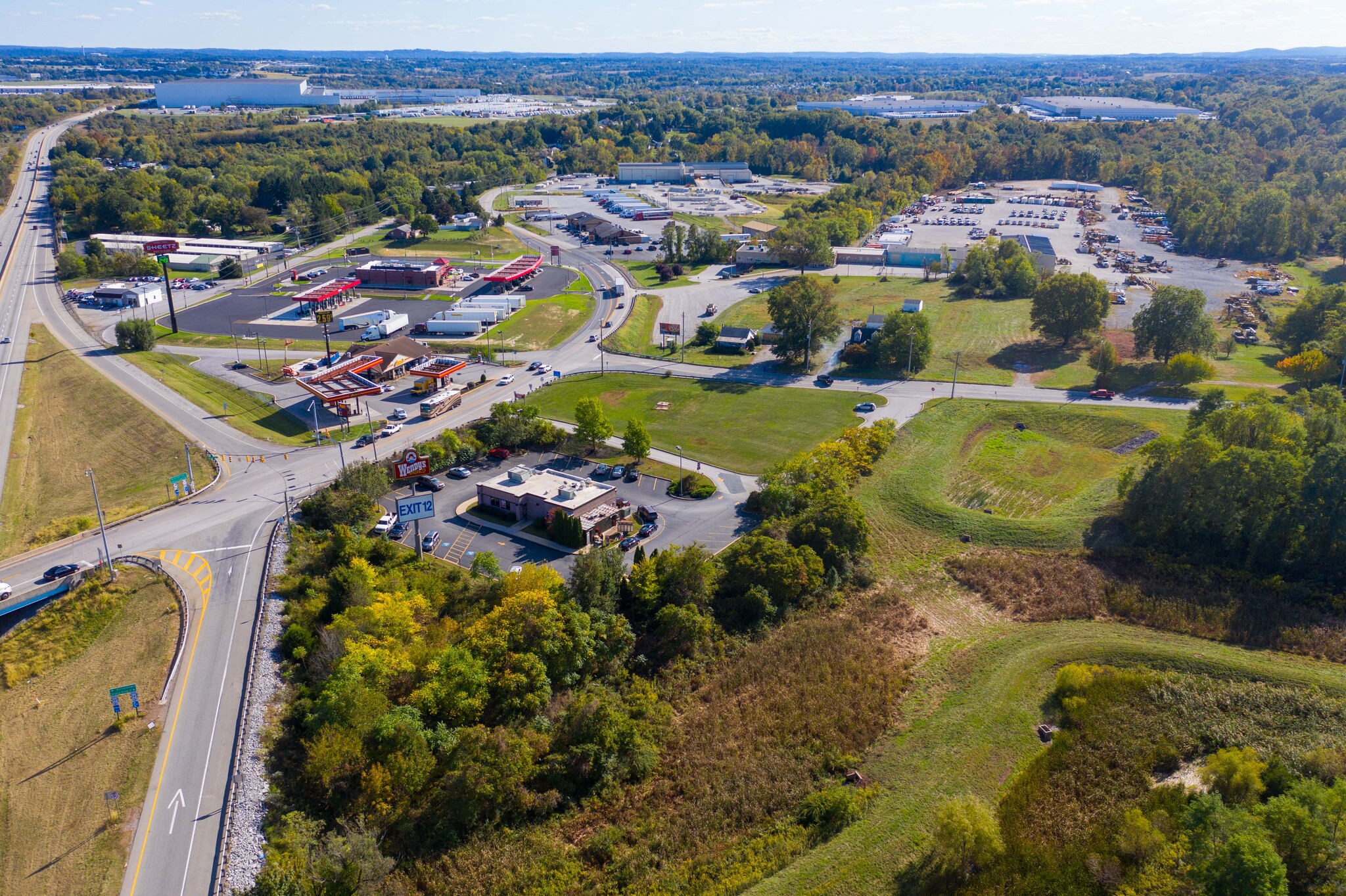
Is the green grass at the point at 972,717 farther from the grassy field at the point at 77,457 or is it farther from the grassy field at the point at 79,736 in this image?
the grassy field at the point at 77,457

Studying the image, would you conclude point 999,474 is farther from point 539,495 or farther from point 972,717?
point 539,495

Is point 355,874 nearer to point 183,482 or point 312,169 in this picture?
point 183,482

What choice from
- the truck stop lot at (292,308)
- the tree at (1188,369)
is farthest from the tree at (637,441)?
the tree at (1188,369)

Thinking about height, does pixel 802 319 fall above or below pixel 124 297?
above

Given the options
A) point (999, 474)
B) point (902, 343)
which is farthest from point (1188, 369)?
point (999, 474)

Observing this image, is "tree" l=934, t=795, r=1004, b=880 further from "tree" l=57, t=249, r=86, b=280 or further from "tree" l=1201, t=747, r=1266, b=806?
"tree" l=57, t=249, r=86, b=280
